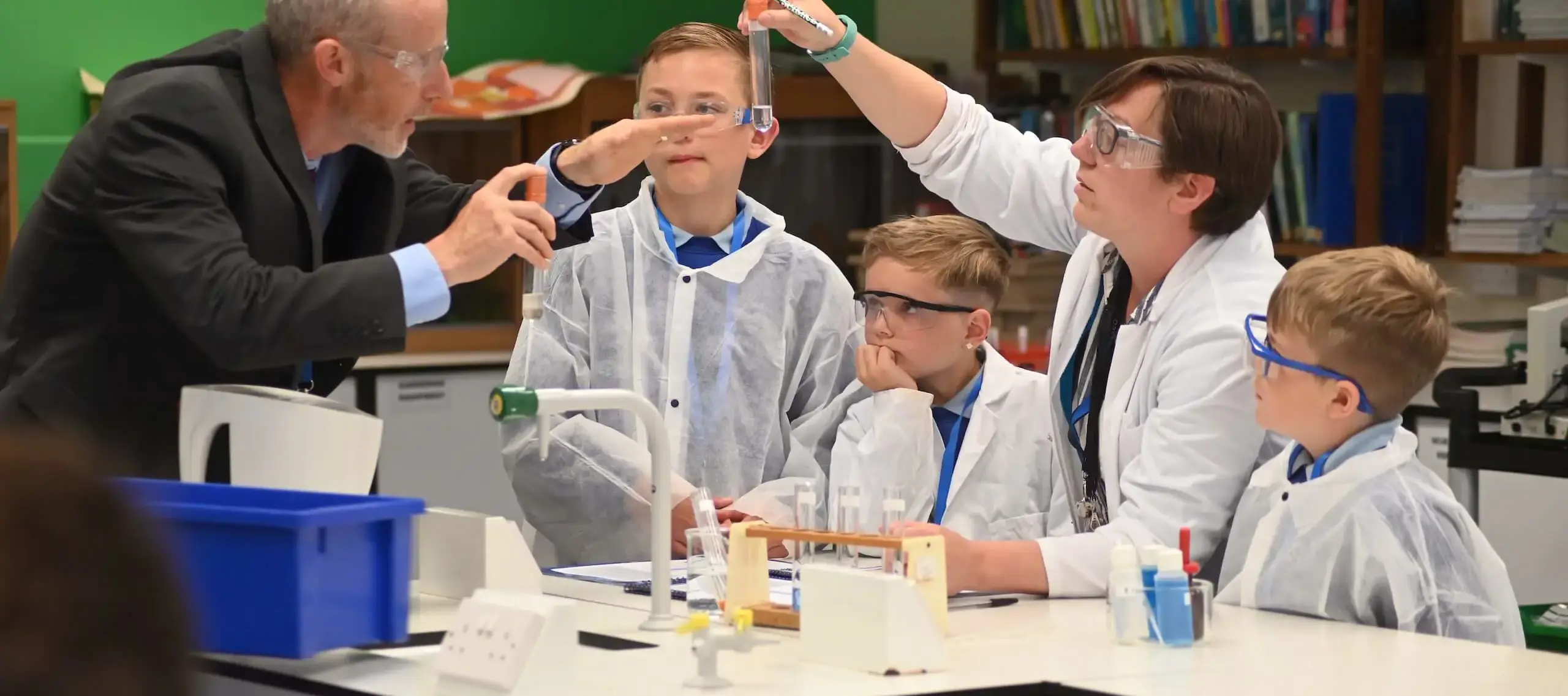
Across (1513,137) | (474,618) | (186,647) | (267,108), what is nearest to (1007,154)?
(267,108)

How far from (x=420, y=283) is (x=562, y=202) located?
59 centimetres

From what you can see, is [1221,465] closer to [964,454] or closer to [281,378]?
[964,454]

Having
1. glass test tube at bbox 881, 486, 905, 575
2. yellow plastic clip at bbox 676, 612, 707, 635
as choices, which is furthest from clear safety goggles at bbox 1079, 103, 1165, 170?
yellow plastic clip at bbox 676, 612, 707, 635

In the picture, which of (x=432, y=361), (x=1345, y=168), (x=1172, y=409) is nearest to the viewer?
(x=1172, y=409)

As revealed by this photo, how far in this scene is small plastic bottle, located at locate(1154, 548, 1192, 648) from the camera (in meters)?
2.03

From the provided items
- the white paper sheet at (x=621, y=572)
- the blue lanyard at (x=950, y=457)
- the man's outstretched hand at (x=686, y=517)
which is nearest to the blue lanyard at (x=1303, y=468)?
the blue lanyard at (x=950, y=457)

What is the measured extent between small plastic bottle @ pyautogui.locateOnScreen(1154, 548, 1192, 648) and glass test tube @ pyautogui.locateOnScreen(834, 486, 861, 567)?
341mm

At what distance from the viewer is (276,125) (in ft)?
7.58

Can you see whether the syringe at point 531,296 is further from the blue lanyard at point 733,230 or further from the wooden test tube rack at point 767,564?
the wooden test tube rack at point 767,564

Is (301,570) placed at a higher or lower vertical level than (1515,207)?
lower

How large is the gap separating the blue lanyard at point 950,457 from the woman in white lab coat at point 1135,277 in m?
0.11

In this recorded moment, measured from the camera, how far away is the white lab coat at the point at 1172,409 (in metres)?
2.35

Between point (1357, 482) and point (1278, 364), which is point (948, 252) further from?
point (1357, 482)

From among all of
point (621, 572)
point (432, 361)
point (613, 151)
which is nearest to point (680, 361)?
point (613, 151)
